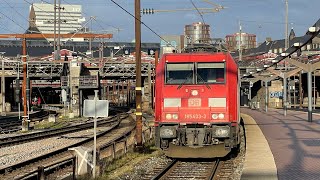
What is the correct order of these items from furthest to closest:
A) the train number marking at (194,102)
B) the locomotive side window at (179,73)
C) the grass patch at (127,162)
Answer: the locomotive side window at (179,73), the train number marking at (194,102), the grass patch at (127,162)

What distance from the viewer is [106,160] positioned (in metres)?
16.3

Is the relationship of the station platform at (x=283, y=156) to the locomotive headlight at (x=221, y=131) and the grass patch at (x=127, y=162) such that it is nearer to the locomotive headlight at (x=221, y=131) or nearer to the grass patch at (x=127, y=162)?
the locomotive headlight at (x=221, y=131)

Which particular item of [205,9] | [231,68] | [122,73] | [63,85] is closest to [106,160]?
[231,68]

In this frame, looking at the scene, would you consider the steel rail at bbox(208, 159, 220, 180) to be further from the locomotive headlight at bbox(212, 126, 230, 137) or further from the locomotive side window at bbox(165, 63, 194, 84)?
the locomotive side window at bbox(165, 63, 194, 84)

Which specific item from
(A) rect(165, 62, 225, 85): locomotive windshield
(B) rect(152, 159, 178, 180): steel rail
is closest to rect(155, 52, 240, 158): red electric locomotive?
(A) rect(165, 62, 225, 85): locomotive windshield

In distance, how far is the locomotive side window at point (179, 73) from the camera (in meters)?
16.5

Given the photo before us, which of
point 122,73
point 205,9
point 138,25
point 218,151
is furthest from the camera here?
point 122,73

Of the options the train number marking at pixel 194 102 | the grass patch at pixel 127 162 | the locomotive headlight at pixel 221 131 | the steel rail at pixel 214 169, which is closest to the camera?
the steel rail at pixel 214 169

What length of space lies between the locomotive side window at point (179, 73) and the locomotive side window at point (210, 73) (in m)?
0.26

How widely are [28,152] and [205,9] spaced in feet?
45.5

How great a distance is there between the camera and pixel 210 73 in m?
16.4

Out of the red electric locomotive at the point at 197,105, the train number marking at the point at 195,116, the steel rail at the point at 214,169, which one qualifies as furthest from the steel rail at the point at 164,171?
the train number marking at the point at 195,116

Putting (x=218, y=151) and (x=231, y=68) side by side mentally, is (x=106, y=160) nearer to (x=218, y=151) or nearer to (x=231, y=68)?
(x=218, y=151)

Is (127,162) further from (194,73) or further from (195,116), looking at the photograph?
(194,73)
